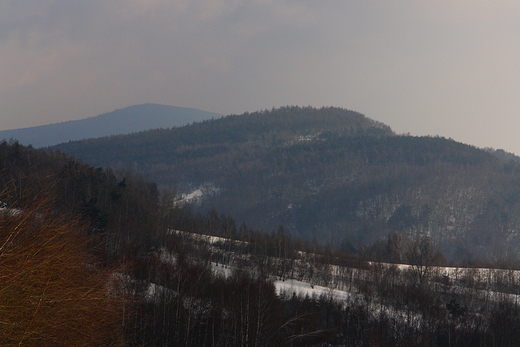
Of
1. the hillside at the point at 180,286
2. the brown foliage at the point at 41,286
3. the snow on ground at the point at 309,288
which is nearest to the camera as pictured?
the brown foliage at the point at 41,286

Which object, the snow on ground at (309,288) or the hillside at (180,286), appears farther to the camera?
the snow on ground at (309,288)

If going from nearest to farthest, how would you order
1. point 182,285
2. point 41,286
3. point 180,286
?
point 41,286
point 182,285
point 180,286

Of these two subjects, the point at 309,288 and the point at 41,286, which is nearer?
the point at 41,286

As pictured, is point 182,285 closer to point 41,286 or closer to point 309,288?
point 41,286

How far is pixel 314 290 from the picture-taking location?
63.9m

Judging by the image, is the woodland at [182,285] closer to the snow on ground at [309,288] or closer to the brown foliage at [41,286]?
the brown foliage at [41,286]

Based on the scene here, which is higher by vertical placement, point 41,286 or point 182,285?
point 41,286

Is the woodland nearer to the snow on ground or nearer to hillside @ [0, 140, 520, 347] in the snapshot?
hillside @ [0, 140, 520, 347]

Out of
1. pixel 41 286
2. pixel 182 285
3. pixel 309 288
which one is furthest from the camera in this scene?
pixel 309 288

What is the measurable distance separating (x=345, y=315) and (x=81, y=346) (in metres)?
49.4

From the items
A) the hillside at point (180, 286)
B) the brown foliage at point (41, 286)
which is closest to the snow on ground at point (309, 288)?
the hillside at point (180, 286)

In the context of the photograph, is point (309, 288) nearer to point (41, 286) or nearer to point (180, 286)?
point (180, 286)

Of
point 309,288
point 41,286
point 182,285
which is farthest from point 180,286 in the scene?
point 309,288

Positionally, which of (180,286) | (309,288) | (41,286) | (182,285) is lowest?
(309,288)
